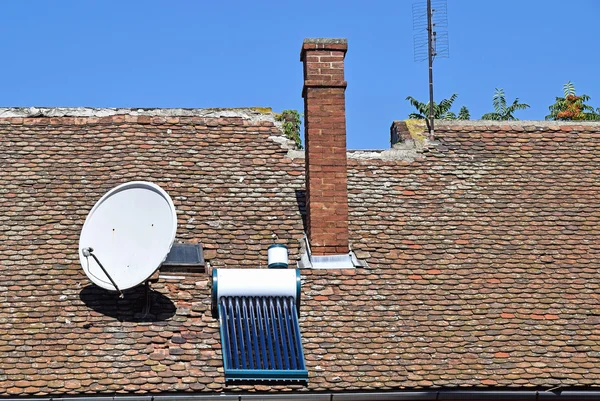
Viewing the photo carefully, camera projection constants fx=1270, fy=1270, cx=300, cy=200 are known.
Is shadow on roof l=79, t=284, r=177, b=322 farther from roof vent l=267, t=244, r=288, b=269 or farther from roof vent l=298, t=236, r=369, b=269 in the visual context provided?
roof vent l=298, t=236, r=369, b=269

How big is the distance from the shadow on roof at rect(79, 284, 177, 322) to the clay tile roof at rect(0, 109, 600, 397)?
0.02m

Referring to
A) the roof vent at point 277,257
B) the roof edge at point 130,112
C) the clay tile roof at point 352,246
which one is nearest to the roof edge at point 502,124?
the clay tile roof at point 352,246

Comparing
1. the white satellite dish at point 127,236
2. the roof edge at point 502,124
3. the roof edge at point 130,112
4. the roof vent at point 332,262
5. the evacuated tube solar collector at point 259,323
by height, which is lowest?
the evacuated tube solar collector at point 259,323

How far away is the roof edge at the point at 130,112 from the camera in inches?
725

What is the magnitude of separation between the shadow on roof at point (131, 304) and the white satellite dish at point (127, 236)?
1.16 feet

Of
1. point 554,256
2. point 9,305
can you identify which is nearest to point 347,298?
point 554,256

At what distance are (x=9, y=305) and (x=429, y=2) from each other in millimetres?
8416

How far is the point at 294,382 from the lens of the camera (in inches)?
546

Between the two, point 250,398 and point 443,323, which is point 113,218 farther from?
point 443,323

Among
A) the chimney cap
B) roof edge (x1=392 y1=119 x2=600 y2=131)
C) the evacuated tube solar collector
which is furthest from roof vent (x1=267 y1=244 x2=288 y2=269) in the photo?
roof edge (x1=392 y1=119 x2=600 y2=131)

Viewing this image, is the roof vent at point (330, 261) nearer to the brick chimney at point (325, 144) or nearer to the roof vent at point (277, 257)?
the brick chimney at point (325, 144)

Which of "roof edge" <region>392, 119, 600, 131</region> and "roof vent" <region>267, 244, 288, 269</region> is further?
"roof edge" <region>392, 119, 600, 131</region>

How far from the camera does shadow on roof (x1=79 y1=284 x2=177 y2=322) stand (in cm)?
1475

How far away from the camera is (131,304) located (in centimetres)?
1496
